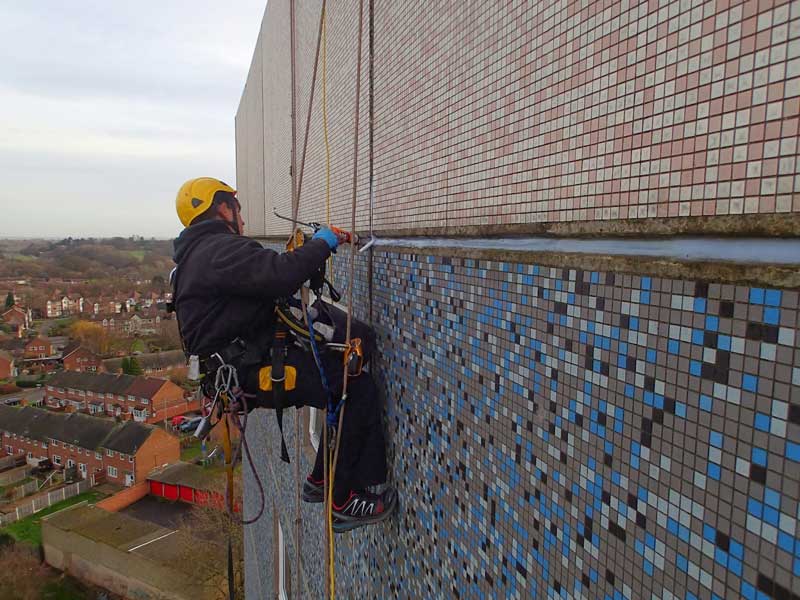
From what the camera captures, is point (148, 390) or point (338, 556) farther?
point (148, 390)

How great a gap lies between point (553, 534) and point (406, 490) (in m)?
1.25

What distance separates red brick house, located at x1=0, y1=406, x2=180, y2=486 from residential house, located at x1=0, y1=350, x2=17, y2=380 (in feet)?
53.5

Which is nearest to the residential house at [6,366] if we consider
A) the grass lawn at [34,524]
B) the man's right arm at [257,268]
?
the grass lawn at [34,524]

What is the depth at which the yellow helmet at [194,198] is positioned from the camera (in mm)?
2814

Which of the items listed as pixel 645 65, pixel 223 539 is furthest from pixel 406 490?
pixel 223 539

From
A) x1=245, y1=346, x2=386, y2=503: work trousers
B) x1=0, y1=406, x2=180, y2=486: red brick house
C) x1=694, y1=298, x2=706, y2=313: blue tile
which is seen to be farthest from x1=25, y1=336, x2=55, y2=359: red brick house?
x1=694, y1=298, x2=706, y2=313: blue tile

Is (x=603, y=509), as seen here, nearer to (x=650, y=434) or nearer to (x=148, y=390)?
(x=650, y=434)

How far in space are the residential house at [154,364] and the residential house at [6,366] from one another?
996 centimetres

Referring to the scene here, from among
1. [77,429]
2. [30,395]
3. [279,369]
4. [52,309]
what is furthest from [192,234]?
[52,309]

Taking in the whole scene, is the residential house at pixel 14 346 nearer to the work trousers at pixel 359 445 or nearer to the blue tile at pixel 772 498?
the work trousers at pixel 359 445

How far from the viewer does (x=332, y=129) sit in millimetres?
3914

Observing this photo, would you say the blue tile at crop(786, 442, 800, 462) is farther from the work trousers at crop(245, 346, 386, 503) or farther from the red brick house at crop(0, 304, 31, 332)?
the red brick house at crop(0, 304, 31, 332)

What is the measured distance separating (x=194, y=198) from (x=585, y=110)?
2179 millimetres

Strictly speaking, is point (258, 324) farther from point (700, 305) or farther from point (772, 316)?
point (772, 316)
